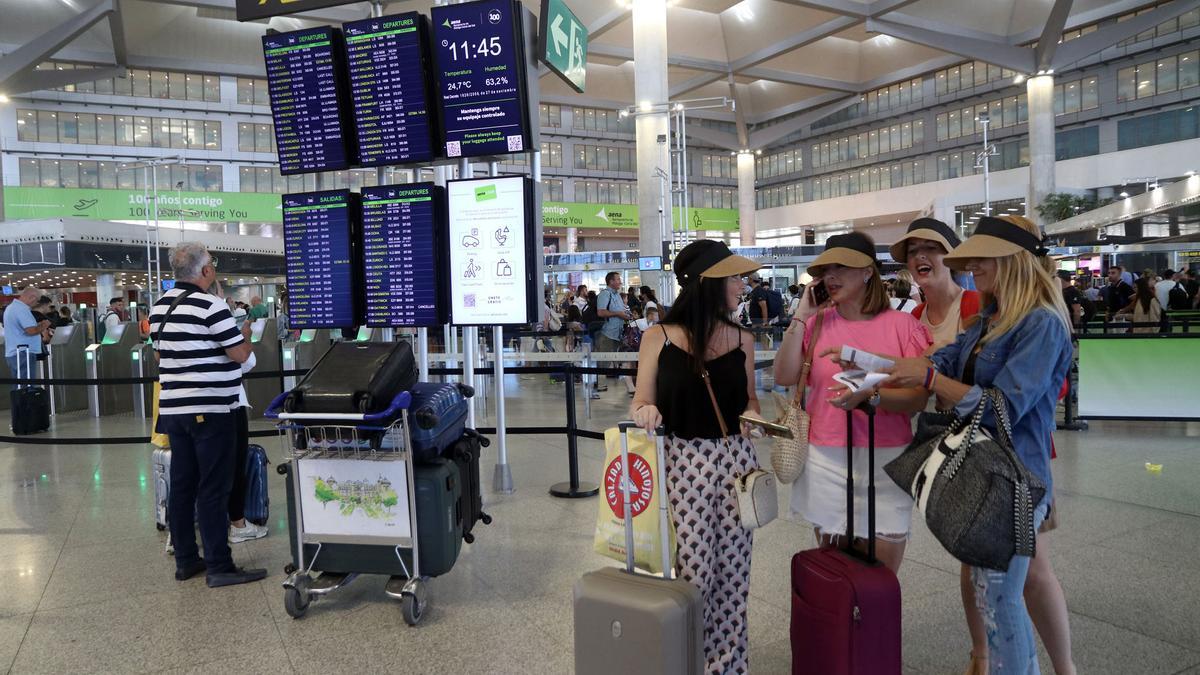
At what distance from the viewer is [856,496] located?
2.71 meters

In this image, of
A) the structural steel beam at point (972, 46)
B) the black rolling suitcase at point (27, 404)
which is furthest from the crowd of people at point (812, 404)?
the structural steel beam at point (972, 46)

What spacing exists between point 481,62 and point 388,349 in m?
2.43

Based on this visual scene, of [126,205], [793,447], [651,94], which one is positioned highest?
[651,94]

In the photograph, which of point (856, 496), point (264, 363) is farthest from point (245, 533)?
point (264, 363)

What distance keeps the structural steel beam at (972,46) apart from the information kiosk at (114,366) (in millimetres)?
30334

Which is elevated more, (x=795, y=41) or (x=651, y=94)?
(x=795, y=41)

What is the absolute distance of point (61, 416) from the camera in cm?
1198

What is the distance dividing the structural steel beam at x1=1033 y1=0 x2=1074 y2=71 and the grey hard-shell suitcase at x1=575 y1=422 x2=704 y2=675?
33.1 meters

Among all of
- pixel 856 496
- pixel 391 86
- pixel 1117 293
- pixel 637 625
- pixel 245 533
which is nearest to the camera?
pixel 637 625

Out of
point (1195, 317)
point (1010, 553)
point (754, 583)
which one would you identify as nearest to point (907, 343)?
point (1010, 553)

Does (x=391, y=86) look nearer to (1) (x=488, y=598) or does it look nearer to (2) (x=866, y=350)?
(1) (x=488, y=598)

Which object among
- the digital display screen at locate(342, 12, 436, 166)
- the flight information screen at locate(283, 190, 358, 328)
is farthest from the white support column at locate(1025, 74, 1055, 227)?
the flight information screen at locate(283, 190, 358, 328)

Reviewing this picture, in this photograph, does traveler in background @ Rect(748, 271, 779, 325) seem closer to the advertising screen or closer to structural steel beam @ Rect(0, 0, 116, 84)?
the advertising screen

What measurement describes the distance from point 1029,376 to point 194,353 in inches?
156
